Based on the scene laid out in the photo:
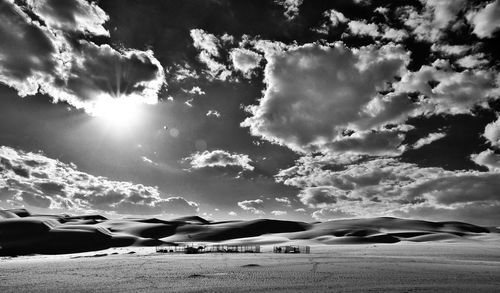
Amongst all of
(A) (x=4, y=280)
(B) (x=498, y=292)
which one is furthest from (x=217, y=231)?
(B) (x=498, y=292)

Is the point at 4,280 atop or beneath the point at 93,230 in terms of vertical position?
beneath

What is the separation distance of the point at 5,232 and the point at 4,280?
94.3 m

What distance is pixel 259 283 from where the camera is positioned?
99.8 ft

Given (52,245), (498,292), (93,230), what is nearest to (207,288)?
(498,292)

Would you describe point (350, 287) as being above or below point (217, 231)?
below

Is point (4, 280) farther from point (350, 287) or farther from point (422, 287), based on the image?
point (422, 287)

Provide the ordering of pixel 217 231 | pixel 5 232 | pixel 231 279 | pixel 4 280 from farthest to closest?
1. pixel 217 231
2. pixel 5 232
3. pixel 4 280
4. pixel 231 279

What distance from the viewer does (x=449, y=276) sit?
34.0m

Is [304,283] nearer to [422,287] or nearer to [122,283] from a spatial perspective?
[422,287]

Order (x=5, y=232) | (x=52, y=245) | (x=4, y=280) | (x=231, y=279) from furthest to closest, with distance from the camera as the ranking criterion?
(x=5, y=232) < (x=52, y=245) < (x=4, y=280) < (x=231, y=279)

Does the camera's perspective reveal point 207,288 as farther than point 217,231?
No

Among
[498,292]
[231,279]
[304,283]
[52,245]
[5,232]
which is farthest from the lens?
[5,232]

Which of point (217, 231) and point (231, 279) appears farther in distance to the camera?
point (217, 231)

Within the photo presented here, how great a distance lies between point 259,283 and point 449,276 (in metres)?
18.5
